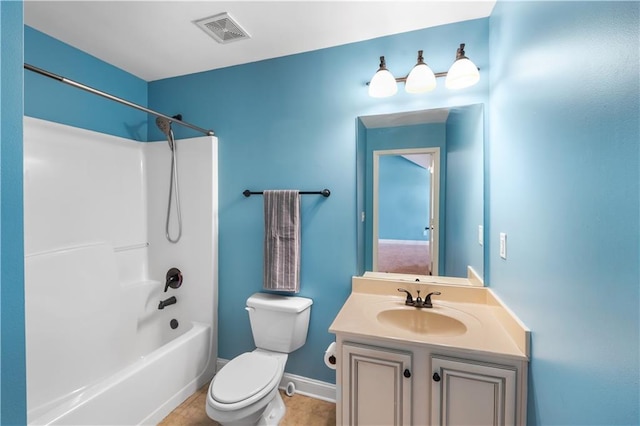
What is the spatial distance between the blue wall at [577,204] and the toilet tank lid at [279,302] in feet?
3.80

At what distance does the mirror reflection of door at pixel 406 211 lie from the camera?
1.66 m

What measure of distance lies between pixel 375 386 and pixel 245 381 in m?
0.69

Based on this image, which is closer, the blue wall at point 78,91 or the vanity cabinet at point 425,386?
the vanity cabinet at point 425,386

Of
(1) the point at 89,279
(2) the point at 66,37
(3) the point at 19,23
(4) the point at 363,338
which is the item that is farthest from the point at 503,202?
(2) the point at 66,37

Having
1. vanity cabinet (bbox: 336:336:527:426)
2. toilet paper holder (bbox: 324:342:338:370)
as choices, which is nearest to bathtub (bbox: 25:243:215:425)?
toilet paper holder (bbox: 324:342:338:370)

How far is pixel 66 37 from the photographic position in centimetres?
174

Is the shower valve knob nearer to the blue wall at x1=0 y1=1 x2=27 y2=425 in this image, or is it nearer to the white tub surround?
the white tub surround

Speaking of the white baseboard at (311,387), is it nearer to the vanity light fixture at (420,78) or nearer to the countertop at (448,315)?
the countertop at (448,315)

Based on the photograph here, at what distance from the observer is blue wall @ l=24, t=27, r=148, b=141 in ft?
5.46

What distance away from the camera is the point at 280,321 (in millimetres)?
1793

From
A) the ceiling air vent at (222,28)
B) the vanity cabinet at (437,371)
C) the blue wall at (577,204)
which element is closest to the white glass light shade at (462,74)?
the blue wall at (577,204)

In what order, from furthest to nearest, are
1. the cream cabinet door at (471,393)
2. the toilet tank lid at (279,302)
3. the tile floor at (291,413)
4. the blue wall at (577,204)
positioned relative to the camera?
the toilet tank lid at (279,302), the tile floor at (291,413), the cream cabinet door at (471,393), the blue wall at (577,204)

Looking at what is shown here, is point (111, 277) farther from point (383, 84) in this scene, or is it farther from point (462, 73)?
point (462, 73)

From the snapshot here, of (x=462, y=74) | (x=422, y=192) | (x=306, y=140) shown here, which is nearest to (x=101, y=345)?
(x=306, y=140)
